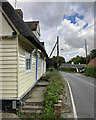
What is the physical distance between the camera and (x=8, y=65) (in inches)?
181

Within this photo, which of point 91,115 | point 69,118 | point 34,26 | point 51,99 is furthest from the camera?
point 34,26

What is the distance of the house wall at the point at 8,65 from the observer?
15.0 feet

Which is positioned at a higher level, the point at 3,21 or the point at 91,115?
the point at 3,21

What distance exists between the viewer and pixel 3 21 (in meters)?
4.61

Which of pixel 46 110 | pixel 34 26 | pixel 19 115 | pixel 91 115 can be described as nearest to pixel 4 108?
pixel 19 115

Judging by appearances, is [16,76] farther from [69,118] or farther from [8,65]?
[69,118]

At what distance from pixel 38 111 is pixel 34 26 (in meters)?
8.42

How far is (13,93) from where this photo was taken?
179 inches

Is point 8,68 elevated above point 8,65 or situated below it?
below

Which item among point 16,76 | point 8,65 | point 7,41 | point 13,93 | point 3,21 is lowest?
point 13,93

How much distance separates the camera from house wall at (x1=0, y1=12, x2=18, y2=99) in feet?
15.0

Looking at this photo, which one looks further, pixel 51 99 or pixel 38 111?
pixel 51 99

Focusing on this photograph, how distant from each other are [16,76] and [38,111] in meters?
1.86

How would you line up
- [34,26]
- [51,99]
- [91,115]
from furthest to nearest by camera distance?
[34,26], [51,99], [91,115]
